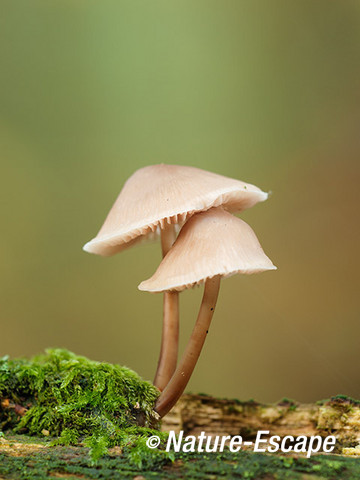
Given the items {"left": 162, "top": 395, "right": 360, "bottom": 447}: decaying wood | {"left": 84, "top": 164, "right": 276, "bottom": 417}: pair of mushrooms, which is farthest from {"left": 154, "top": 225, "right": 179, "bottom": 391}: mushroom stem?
{"left": 162, "top": 395, "right": 360, "bottom": 447}: decaying wood

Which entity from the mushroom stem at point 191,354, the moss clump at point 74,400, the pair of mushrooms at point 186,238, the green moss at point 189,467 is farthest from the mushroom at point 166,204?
the green moss at point 189,467

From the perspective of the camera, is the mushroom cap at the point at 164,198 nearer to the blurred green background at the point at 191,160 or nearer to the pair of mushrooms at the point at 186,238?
the pair of mushrooms at the point at 186,238

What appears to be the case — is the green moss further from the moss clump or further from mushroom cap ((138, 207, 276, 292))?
mushroom cap ((138, 207, 276, 292))

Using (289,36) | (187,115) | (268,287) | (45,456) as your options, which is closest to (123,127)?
(187,115)

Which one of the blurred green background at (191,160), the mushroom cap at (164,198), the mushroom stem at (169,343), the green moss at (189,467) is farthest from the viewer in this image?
the blurred green background at (191,160)

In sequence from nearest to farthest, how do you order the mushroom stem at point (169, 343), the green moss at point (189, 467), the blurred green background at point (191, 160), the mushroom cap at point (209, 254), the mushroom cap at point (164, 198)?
the green moss at point (189, 467)
the mushroom cap at point (209, 254)
the mushroom cap at point (164, 198)
the mushroom stem at point (169, 343)
the blurred green background at point (191, 160)

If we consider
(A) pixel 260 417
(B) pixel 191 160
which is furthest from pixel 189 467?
(B) pixel 191 160
